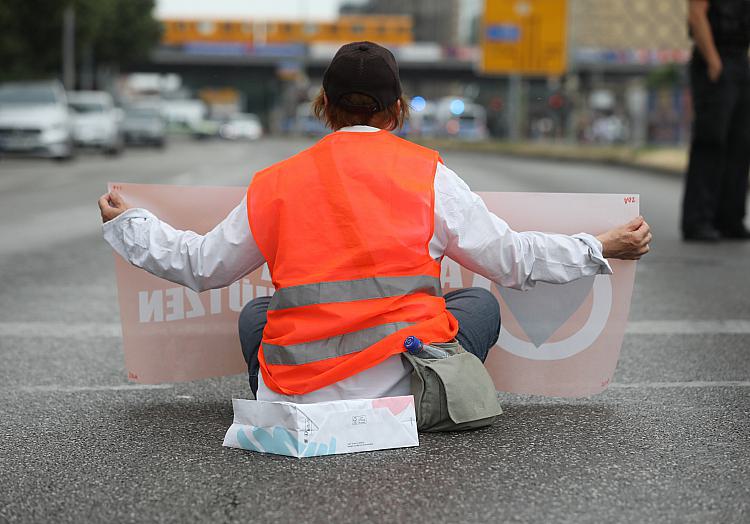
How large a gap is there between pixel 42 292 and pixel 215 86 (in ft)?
464

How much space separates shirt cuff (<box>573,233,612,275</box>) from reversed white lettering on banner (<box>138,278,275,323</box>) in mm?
1180

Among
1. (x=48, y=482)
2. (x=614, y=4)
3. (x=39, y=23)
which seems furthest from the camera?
(x=614, y=4)

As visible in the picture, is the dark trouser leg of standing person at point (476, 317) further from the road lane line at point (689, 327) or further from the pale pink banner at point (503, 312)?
the road lane line at point (689, 327)

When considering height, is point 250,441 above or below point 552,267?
below

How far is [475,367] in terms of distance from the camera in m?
3.69

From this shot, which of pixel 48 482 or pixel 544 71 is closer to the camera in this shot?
pixel 48 482

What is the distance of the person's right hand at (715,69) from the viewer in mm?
9227

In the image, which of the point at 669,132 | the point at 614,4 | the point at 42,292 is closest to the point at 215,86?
the point at 614,4

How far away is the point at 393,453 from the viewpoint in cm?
358

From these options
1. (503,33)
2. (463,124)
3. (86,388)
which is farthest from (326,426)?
(463,124)

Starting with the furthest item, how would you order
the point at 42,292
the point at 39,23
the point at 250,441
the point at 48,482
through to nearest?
1. the point at 39,23
2. the point at 42,292
3. the point at 250,441
4. the point at 48,482

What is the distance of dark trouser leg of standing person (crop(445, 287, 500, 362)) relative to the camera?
3.90 m

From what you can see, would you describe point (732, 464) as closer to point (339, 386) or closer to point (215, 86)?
point (339, 386)

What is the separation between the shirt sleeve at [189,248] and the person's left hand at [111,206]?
5 cm
